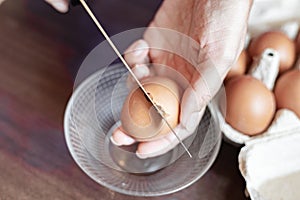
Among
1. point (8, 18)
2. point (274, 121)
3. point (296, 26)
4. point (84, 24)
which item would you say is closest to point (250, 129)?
point (274, 121)

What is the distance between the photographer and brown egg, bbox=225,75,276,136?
2.72 feet

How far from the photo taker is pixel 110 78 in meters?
0.91

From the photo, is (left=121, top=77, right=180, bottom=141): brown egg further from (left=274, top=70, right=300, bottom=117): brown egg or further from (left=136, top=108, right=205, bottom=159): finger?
(left=274, top=70, right=300, bottom=117): brown egg

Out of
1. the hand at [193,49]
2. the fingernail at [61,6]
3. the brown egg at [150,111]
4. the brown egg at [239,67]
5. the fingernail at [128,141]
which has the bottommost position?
the brown egg at [239,67]

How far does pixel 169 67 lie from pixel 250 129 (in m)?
0.17

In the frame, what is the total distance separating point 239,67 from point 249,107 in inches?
4.7

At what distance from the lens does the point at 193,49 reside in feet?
2.78

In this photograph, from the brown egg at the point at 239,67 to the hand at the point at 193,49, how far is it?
0.05 m

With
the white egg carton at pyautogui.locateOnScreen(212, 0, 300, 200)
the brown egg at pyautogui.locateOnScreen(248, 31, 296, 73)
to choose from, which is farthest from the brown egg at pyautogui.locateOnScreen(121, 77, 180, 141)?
the brown egg at pyautogui.locateOnScreen(248, 31, 296, 73)

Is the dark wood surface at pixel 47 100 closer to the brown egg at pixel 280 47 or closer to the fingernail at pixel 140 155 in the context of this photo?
the fingernail at pixel 140 155

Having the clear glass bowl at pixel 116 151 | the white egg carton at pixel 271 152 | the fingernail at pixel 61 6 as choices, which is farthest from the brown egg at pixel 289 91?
the fingernail at pixel 61 6

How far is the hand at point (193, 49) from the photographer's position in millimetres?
759

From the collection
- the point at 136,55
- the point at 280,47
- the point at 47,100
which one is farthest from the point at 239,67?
the point at 47,100

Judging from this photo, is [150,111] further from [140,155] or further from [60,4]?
[60,4]
